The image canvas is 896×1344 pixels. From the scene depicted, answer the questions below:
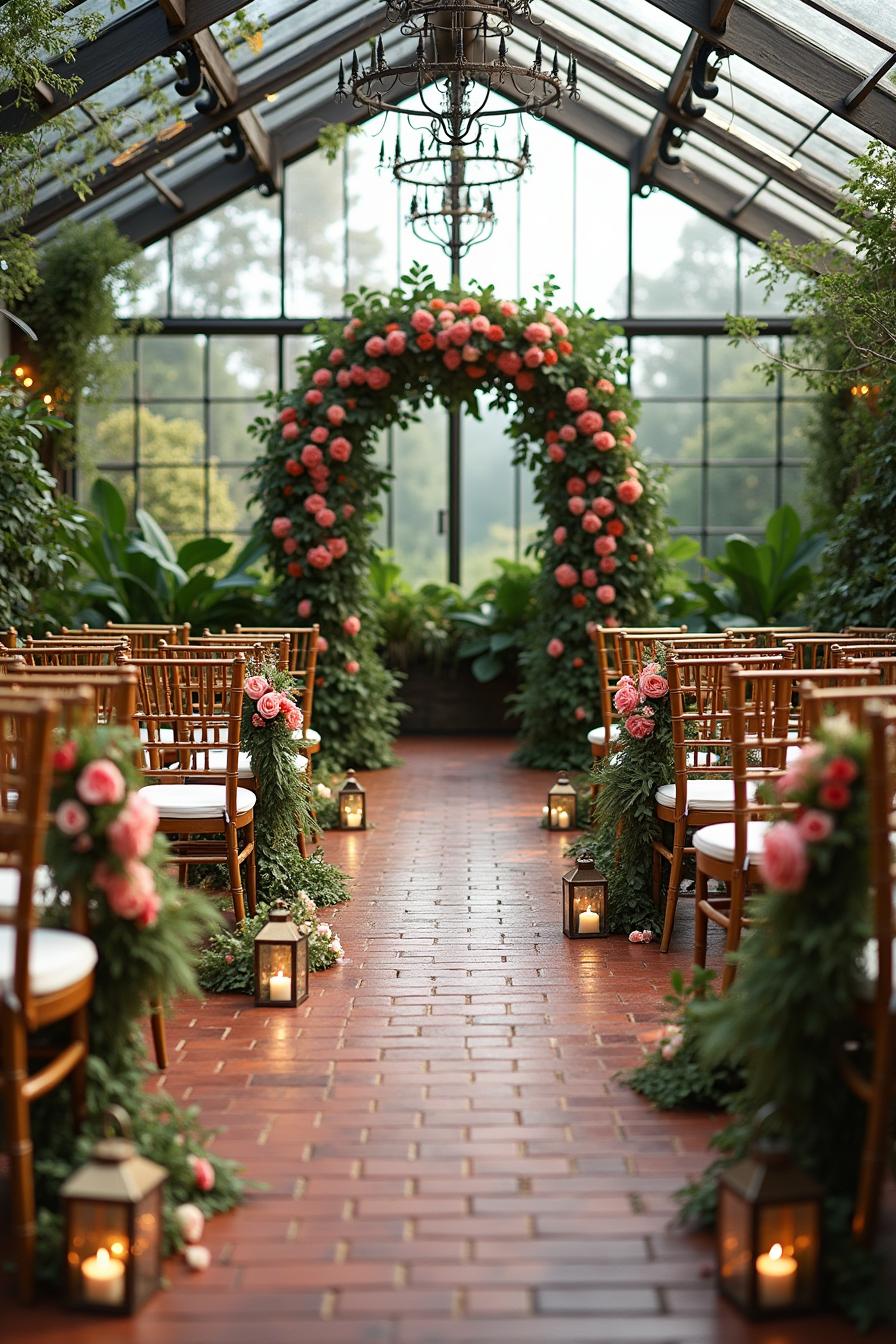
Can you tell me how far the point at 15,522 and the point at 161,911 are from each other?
13.3ft

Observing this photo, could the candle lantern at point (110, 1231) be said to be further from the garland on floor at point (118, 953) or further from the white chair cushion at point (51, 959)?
the white chair cushion at point (51, 959)

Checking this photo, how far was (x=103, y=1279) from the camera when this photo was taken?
2334 mm

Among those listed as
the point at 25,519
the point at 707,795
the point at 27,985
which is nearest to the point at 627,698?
the point at 707,795

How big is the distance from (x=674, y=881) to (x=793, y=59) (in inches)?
191

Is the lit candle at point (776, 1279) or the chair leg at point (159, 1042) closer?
the lit candle at point (776, 1279)

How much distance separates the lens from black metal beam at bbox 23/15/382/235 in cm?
938

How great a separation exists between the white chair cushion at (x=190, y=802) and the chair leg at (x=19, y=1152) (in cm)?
178

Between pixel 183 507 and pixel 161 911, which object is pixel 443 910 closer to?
pixel 161 911

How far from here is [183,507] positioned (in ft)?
38.4

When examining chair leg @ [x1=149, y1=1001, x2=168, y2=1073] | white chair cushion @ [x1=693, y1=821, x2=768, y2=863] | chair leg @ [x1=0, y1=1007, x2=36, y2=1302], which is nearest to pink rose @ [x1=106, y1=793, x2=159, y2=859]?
chair leg @ [x1=0, y1=1007, x2=36, y2=1302]

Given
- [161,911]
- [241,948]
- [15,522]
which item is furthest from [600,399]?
[161,911]

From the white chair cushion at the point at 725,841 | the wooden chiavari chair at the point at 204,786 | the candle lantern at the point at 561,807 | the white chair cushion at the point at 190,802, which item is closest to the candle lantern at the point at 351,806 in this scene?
the candle lantern at the point at 561,807

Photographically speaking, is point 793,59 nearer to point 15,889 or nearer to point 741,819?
point 741,819

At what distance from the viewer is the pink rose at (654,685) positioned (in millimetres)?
4602
